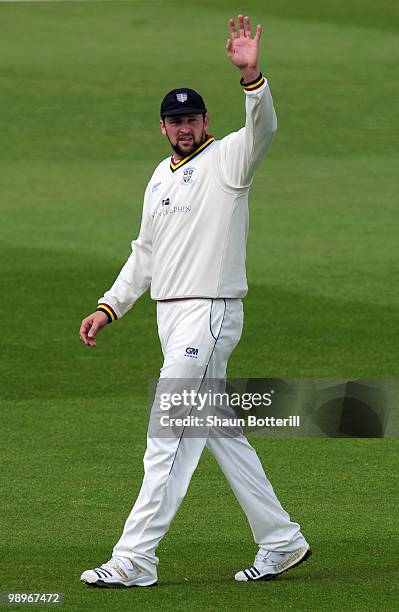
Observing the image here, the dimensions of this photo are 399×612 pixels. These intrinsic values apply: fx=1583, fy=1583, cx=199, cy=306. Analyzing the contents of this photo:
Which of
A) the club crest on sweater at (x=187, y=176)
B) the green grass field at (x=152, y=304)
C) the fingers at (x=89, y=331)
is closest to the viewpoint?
the club crest on sweater at (x=187, y=176)

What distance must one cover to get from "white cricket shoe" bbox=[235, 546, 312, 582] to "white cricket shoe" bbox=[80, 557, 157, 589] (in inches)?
20.1

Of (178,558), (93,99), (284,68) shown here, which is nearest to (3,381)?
(178,558)

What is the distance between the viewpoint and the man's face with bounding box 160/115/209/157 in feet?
25.9

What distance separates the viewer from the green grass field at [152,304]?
8219 mm

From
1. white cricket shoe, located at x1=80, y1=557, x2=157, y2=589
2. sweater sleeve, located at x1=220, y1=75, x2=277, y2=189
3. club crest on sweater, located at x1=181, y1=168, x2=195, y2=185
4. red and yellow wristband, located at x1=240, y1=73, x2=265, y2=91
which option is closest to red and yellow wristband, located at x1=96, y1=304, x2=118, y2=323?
club crest on sweater, located at x1=181, y1=168, x2=195, y2=185

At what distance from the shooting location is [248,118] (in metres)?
7.42

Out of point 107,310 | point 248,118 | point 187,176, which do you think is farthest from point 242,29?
point 107,310

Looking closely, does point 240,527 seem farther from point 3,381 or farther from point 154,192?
point 3,381

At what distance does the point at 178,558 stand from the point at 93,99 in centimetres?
2474

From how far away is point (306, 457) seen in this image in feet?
34.5

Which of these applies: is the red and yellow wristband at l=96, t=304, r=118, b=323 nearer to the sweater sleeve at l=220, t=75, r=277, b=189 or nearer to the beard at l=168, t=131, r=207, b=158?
the beard at l=168, t=131, r=207, b=158

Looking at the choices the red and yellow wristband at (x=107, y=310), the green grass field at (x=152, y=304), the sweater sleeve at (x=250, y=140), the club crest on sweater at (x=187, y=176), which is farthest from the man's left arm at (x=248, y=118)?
the green grass field at (x=152, y=304)

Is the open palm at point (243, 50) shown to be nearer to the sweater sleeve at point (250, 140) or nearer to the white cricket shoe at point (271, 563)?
the sweater sleeve at point (250, 140)

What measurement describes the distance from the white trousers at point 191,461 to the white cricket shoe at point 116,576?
0.13 feet
